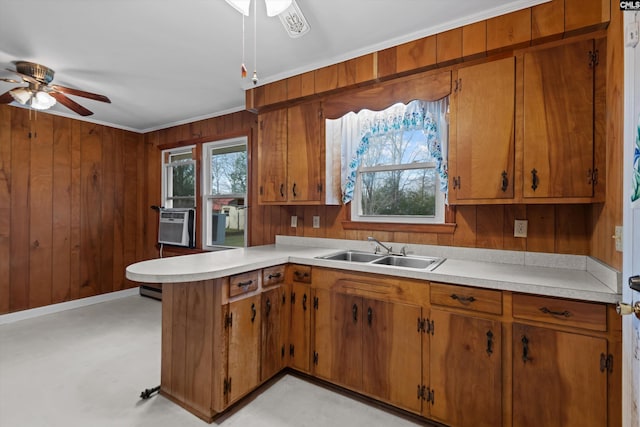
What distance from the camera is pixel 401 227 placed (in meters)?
2.53

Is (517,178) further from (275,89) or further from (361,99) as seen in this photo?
(275,89)

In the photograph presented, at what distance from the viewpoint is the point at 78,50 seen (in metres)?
2.38

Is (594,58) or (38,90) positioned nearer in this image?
(594,58)

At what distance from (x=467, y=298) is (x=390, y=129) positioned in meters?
1.54

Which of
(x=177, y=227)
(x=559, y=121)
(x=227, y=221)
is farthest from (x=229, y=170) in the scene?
(x=559, y=121)

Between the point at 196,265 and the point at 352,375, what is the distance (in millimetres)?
1345

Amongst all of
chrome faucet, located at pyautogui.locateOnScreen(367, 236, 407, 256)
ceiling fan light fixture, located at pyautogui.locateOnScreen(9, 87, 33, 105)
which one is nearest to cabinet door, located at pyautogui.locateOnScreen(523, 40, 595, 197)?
chrome faucet, located at pyautogui.locateOnScreen(367, 236, 407, 256)

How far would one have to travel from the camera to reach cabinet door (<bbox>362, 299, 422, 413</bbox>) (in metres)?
1.87

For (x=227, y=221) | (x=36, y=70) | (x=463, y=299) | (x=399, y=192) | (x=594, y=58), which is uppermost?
(x=36, y=70)

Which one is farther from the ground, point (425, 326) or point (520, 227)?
point (520, 227)

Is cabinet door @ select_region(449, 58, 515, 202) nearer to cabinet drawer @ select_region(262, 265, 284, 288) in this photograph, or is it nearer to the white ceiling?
the white ceiling

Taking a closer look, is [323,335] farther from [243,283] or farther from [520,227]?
[520,227]

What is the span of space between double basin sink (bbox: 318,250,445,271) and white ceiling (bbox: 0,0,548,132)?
1664 mm

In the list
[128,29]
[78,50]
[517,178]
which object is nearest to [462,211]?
[517,178]
